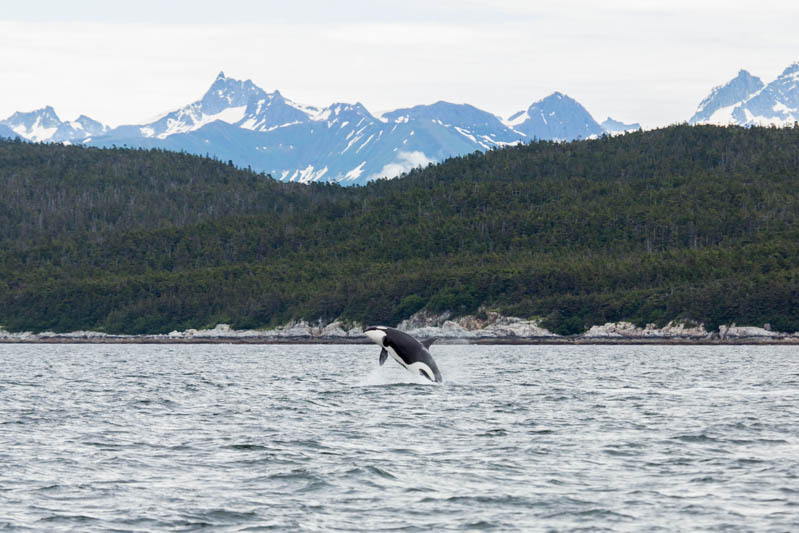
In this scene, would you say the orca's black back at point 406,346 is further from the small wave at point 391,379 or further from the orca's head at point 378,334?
the small wave at point 391,379

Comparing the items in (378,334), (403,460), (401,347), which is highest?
(378,334)

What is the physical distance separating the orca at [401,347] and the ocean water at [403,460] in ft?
5.90

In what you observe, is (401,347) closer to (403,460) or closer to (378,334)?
(378,334)

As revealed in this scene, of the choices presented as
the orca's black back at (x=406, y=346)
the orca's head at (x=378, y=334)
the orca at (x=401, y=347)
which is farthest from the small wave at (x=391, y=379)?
the orca's head at (x=378, y=334)

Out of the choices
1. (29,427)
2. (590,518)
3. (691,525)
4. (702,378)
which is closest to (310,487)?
(590,518)

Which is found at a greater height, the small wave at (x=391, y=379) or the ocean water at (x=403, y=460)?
the small wave at (x=391, y=379)

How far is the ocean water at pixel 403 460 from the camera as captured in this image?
93.8 feet

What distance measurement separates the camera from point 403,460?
122ft

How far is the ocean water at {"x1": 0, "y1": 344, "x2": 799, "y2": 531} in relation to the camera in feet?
93.8

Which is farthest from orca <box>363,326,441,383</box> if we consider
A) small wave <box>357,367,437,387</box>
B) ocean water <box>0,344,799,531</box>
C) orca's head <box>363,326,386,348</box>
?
small wave <box>357,367,437,387</box>

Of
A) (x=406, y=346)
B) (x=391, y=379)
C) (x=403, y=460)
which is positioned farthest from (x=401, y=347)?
(x=391, y=379)

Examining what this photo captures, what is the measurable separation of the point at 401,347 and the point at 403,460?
65.0 ft

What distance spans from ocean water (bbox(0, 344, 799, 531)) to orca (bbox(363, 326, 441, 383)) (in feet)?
5.90

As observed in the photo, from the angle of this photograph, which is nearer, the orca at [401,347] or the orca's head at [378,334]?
the orca's head at [378,334]
